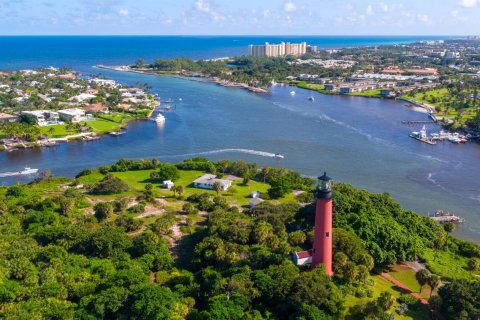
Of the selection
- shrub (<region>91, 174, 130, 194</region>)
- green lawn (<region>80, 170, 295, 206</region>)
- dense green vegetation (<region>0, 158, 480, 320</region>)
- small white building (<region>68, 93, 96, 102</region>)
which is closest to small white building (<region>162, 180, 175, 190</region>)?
green lawn (<region>80, 170, 295, 206</region>)

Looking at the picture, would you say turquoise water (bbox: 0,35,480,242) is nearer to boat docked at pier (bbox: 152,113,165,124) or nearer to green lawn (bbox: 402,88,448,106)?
boat docked at pier (bbox: 152,113,165,124)

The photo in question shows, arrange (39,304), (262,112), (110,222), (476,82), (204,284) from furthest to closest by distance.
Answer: (476,82) → (262,112) → (110,222) → (204,284) → (39,304)

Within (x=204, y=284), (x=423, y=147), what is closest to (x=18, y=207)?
(x=204, y=284)

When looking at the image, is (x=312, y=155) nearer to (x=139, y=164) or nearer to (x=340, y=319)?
(x=139, y=164)

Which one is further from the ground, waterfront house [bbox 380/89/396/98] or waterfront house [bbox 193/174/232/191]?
waterfront house [bbox 380/89/396/98]

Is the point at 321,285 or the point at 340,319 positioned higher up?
the point at 321,285

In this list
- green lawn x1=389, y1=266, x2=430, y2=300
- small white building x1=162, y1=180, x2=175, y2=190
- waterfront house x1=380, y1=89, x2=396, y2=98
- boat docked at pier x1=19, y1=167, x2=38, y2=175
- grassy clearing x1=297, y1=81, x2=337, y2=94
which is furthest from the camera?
grassy clearing x1=297, y1=81, x2=337, y2=94

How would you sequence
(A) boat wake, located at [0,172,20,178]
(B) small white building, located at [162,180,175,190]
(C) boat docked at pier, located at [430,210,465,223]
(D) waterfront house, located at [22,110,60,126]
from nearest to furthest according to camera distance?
(C) boat docked at pier, located at [430,210,465,223], (B) small white building, located at [162,180,175,190], (A) boat wake, located at [0,172,20,178], (D) waterfront house, located at [22,110,60,126]
